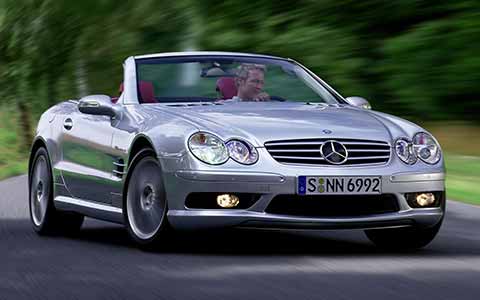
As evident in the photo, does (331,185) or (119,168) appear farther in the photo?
(119,168)

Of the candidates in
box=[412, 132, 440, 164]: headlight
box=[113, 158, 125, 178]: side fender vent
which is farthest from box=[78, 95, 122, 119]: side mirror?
box=[412, 132, 440, 164]: headlight

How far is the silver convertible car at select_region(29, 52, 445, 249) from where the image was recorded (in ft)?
27.0

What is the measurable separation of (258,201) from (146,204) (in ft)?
2.89

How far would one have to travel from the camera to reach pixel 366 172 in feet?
27.1

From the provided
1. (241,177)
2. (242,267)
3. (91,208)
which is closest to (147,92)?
(91,208)

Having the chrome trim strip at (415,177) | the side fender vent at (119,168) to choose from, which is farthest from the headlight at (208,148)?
the chrome trim strip at (415,177)

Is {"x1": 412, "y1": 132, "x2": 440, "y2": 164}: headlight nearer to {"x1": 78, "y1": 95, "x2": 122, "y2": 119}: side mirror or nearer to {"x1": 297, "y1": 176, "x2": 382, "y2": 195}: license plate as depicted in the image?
{"x1": 297, "y1": 176, "x2": 382, "y2": 195}: license plate

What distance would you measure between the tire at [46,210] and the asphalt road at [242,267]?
0.22 m

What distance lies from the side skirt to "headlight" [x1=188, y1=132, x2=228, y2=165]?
1062mm

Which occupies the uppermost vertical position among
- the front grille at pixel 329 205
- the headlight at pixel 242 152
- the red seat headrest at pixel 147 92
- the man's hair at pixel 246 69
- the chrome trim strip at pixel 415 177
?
the man's hair at pixel 246 69

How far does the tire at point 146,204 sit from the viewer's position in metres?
8.57

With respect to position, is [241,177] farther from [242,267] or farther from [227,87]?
[227,87]

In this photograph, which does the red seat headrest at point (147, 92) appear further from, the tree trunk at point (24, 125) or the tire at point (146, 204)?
the tree trunk at point (24, 125)

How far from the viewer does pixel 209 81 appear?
31.9ft
